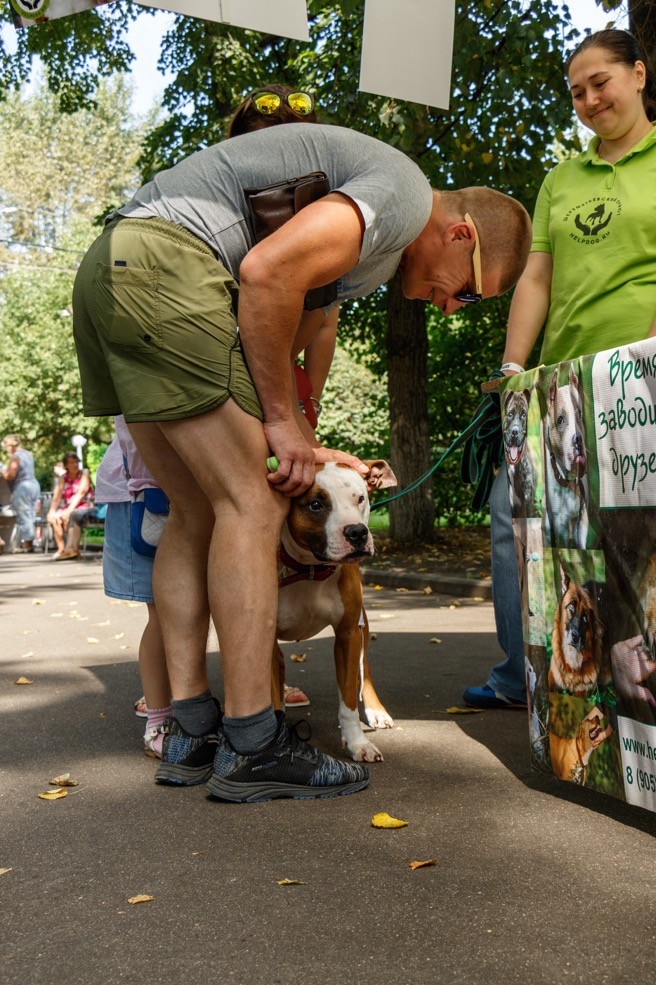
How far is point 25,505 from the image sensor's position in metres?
19.7

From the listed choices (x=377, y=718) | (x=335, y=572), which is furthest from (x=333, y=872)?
(x=377, y=718)

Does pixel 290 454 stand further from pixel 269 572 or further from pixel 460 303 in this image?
pixel 460 303

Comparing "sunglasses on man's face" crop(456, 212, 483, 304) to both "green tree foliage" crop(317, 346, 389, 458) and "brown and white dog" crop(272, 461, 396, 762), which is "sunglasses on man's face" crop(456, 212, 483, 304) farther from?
"green tree foliage" crop(317, 346, 389, 458)

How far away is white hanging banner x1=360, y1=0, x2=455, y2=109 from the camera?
4.07 meters

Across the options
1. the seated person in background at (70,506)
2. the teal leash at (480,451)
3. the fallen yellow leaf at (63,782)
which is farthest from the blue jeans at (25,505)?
the fallen yellow leaf at (63,782)

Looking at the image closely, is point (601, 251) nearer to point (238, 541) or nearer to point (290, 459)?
point (290, 459)

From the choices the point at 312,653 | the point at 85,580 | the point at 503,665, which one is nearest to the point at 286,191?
the point at 503,665

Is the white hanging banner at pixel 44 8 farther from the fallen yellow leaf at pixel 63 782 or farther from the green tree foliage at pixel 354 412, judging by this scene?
the green tree foliage at pixel 354 412

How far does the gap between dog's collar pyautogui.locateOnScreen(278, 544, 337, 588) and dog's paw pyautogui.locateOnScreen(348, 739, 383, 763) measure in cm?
56

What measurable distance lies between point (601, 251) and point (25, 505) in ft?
57.6

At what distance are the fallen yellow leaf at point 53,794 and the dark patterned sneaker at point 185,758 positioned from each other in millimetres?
275

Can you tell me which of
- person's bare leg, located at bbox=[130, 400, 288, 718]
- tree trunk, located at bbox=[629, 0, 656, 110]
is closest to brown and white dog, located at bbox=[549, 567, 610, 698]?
person's bare leg, located at bbox=[130, 400, 288, 718]

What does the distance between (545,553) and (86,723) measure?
84.5 inches

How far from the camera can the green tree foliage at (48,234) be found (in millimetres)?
36719
